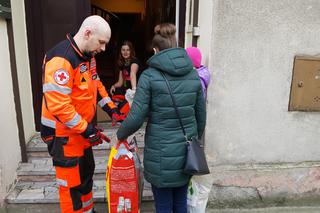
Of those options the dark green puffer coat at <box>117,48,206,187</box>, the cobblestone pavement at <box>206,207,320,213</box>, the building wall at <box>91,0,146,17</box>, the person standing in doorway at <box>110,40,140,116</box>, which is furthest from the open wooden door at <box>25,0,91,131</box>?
the building wall at <box>91,0,146,17</box>

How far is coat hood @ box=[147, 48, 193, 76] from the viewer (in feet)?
6.82

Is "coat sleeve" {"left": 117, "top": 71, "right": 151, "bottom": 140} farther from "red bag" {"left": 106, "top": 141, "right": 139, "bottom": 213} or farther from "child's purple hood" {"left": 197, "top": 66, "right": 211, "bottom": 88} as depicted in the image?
"child's purple hood" {"left": 197, "top": 66, "right": 211, "bottom": 88}

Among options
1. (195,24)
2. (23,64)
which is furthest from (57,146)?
(195,24)

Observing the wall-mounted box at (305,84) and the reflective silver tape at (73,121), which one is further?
the wall-mounted box at (305,84)

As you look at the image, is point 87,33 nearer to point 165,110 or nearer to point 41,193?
point 165,110

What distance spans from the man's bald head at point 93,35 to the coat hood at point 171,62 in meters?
0.39

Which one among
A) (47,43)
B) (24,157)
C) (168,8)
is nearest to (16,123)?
(24,157)

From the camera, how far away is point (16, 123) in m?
3.21

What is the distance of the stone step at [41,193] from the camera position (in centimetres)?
304

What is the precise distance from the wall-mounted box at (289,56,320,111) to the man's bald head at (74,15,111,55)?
1.82m

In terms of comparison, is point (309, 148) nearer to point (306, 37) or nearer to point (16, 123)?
point (306, 37)

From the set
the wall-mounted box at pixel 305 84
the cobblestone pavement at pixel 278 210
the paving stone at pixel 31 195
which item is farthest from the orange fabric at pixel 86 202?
the wall-mounted box at pixel 305 84

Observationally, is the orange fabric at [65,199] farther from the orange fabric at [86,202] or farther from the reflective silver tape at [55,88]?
the reflective silver tape at [55,88]

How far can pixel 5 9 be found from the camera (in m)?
2.91
